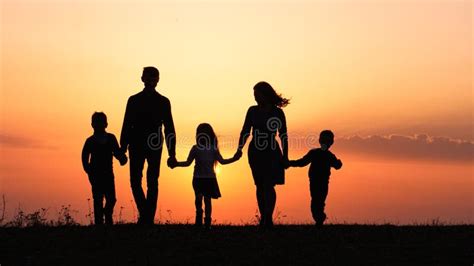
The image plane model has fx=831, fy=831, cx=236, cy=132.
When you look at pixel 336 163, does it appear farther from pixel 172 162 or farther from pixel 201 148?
pixel 172 162

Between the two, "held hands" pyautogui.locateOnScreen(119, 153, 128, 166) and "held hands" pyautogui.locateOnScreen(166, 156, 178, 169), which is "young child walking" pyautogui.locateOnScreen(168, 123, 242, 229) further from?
"held hands" pyautogui.locateOnScreen(119, 153, 128, 166)

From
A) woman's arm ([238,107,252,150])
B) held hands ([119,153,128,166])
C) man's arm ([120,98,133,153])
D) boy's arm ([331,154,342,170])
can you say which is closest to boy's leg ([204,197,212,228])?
woman's arm ([238,107,252,150])

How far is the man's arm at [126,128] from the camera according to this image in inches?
603

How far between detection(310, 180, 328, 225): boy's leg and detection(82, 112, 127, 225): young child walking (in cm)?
384

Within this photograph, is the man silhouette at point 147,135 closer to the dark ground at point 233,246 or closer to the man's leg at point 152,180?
the man's leg at point 152,180

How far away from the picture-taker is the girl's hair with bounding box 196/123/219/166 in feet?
50.4

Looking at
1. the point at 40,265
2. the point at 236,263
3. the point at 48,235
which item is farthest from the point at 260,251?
the point at 48,235

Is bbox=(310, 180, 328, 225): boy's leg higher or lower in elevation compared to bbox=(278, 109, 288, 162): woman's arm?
lower

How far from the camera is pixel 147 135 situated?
49.8 ft

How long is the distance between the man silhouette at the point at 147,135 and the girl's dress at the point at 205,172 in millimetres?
633

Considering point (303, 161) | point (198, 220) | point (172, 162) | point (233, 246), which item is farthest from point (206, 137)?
point (233, 246)

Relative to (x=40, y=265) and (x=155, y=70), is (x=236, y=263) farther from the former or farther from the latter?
(x=155, y=70)

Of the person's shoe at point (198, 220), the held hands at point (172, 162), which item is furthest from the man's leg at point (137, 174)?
the person's shoe at point (198, 220)

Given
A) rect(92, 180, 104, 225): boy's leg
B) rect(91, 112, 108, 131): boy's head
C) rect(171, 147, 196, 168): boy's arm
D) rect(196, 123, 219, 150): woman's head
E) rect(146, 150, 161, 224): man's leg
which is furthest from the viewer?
rect(92, 180, 104, 225): boy's leg
